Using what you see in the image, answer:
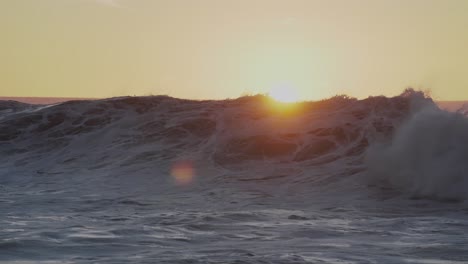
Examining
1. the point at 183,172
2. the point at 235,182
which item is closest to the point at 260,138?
the point at 183,172

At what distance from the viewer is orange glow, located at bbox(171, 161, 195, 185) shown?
13087mm

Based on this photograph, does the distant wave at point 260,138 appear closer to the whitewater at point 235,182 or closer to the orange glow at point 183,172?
the whitewater at point 235,182

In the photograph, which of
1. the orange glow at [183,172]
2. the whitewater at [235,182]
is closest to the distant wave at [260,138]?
the whitewater at [235,182]

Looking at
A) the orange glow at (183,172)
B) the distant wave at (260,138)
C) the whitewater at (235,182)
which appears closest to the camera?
the whitewater at (235,182)

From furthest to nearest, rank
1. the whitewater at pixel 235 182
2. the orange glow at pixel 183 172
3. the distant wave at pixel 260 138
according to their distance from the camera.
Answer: the orange glow at pixel 183 172 → the distant wave at pixel 260 138 → the whitewater at pixel 235 182

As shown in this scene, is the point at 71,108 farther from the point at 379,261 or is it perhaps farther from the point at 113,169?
the point at 379,261

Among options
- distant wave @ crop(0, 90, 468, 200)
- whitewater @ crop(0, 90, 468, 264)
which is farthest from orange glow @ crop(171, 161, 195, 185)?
distant wave @ crop(0, 90, 468, 200)

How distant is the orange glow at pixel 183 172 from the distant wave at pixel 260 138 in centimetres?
24

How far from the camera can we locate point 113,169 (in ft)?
48.9

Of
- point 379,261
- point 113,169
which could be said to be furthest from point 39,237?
point 113,169

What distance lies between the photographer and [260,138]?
15.7m

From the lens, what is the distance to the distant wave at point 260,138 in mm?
12055

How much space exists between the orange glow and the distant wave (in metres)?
0.24

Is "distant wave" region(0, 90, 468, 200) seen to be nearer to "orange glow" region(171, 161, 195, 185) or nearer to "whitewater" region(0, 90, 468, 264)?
"whitewater" region(0, 90, 468, 264)
